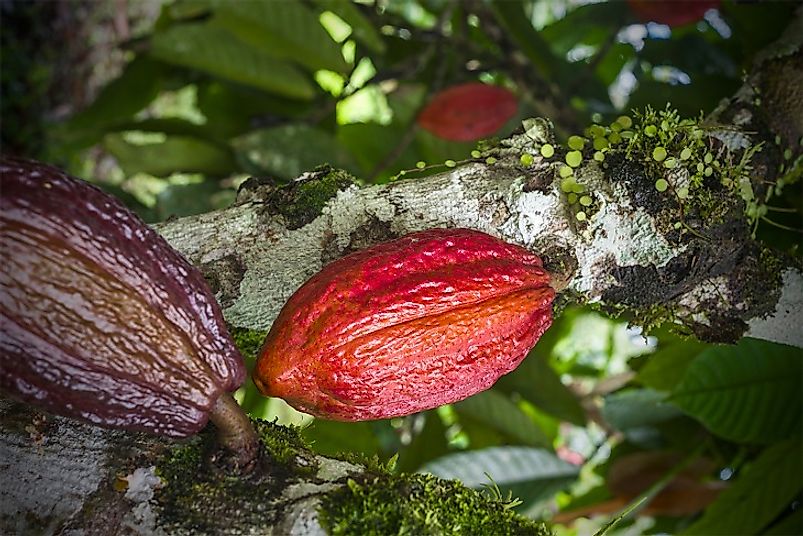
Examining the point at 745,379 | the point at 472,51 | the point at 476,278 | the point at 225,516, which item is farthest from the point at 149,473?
the point at 472,51

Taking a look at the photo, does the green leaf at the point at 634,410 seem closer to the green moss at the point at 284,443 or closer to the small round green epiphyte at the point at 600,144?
the small round green epiphyte at the point at 600,144

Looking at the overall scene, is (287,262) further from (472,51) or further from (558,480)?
(472,51)

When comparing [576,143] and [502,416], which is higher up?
[576,143]

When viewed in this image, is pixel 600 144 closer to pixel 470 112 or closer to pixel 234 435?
pixel 234 435

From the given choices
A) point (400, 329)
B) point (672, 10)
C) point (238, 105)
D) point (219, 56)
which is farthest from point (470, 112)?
point (400, 329)

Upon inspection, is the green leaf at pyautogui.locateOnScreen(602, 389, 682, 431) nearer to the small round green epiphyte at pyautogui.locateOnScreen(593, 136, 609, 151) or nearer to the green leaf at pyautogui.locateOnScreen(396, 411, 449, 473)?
the green leaf at pyautogui.locateOnScreen(396, 411, 449, 473)

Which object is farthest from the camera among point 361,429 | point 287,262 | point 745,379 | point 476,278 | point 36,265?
point 361,429
